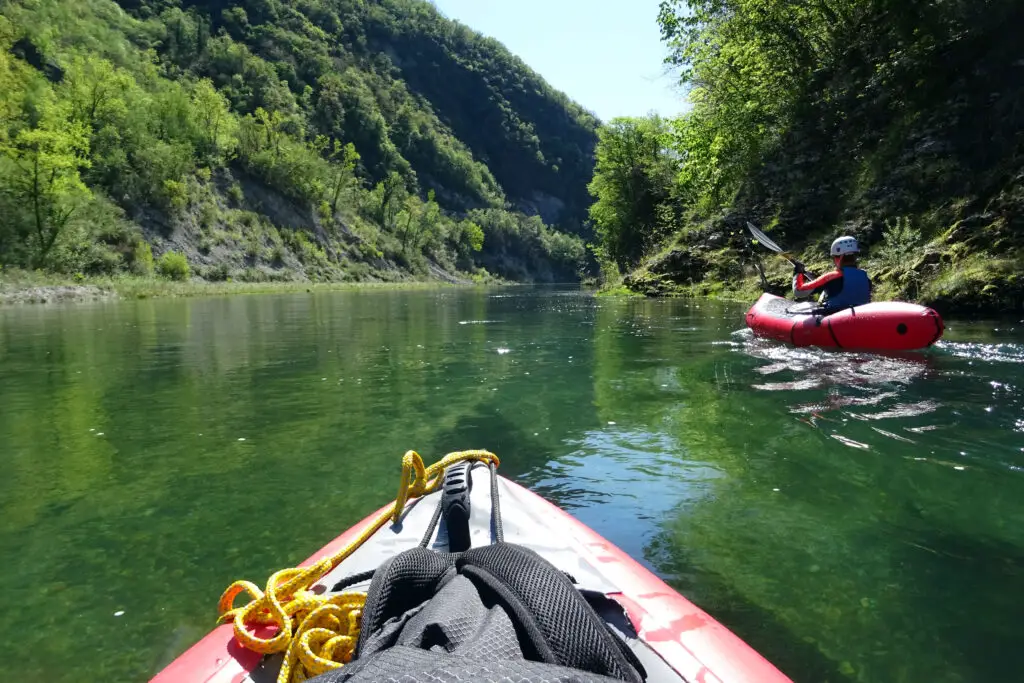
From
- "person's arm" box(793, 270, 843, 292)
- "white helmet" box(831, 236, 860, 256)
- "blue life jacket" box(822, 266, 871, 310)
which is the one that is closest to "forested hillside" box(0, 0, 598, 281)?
"person's arm" box(793, 270, 843, 292)

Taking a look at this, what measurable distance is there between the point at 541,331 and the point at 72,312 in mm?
17420

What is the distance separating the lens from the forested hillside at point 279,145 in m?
40.8

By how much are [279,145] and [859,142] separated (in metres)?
58.9

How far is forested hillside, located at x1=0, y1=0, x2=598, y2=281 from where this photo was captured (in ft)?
134

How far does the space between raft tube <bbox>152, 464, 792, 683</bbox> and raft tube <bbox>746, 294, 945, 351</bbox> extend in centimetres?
758

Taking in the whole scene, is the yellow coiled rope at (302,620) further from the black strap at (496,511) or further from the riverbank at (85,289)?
the riverbank at (85,289)

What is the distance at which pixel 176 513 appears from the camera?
13.6 ft

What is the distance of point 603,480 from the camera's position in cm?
468

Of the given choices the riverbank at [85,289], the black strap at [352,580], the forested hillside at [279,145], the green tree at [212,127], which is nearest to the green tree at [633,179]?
the riverbank at [85,289]

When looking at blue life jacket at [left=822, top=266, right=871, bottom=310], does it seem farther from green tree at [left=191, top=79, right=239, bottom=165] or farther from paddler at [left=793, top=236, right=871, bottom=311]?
green tree at [left=191, top=79, right=239, bottom=165]

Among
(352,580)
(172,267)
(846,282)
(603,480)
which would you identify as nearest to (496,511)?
(352,580)

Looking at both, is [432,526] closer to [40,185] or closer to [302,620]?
[302,620]

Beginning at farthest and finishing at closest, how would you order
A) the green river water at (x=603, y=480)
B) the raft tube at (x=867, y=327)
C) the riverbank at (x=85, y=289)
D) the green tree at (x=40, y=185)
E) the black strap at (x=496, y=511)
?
the green tree at (x=40, y=185) → the riverbank at (x=85, y=289) → the raft tube at (x=867, y=327) → the green river water at (x=603, y=480) → the black strap at (x=496, y=511)

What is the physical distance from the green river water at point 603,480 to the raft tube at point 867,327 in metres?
0.30
